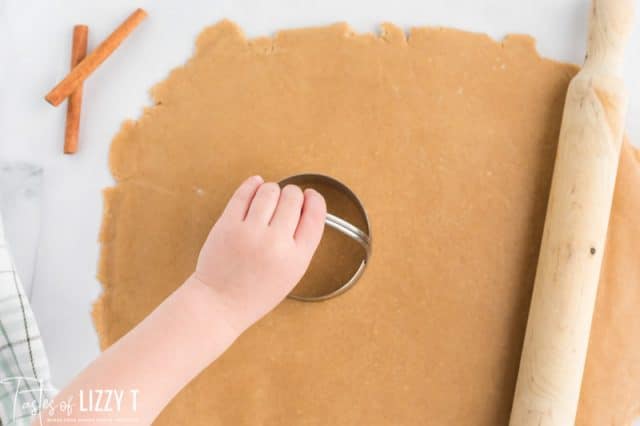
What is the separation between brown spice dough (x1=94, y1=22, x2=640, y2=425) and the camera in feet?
3.34

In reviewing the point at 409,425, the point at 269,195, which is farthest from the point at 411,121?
the point at 409,425

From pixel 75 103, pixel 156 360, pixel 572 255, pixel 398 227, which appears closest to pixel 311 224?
pixel 398 227

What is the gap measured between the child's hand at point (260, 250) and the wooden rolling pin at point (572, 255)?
1.25 ft

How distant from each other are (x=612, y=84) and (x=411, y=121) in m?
0.33

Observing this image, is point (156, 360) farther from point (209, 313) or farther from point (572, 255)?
point (572, 255)

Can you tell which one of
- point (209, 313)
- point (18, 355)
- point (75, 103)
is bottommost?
point (18, 355)

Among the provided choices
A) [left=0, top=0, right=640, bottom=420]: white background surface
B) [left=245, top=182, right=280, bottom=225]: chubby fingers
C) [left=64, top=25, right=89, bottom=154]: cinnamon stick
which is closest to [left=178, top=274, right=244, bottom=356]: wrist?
[left=245, top=182, right=280, bottom=225]: chubby fingers

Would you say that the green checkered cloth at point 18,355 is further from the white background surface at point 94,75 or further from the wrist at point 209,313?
the wrist at point 209,313

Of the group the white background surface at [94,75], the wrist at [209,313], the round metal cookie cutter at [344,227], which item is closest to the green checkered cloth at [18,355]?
the white background surface at [94,75]

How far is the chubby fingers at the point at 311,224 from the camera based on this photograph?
36.8 inches

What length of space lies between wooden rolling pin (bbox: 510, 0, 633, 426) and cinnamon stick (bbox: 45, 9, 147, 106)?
2.64ft

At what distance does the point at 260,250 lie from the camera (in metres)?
0.91

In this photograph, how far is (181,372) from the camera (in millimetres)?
893

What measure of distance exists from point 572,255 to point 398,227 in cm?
28
